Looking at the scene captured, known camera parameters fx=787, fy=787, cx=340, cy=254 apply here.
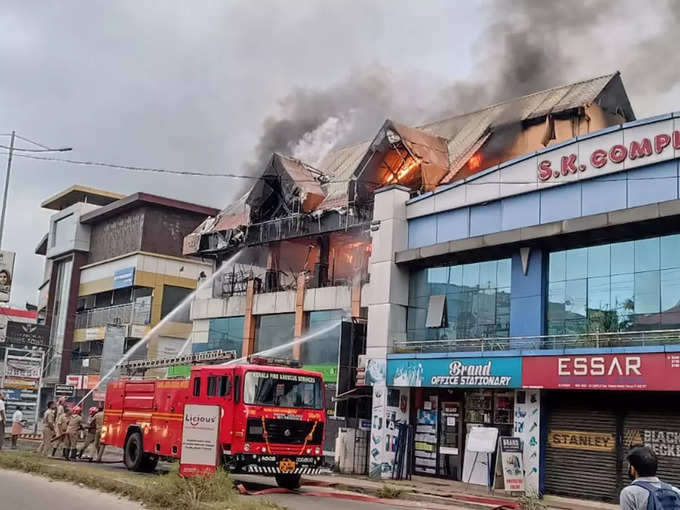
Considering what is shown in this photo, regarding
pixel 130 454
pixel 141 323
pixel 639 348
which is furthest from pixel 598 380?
pixel 141 323

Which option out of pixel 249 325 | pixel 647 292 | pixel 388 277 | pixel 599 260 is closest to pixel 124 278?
pixel 249 325

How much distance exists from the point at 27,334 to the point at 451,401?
3650 centimetres

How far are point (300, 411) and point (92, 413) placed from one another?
35.0 feet

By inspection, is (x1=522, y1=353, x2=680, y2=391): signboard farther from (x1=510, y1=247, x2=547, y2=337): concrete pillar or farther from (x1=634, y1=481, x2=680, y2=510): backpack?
(x1=634, y1=481, x2=680, y2=510): backpack

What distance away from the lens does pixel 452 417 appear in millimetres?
23781

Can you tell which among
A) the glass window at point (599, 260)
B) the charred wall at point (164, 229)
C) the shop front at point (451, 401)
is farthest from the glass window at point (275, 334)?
the charred wall at point (164, 229)

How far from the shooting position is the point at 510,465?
2012 centimetres

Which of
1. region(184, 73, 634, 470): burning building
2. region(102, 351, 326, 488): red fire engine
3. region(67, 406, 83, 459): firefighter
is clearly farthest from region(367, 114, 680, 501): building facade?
region(67, 406, 83, 459): firefighter

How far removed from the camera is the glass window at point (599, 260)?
20414mm

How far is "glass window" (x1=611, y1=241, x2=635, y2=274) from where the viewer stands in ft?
65.1

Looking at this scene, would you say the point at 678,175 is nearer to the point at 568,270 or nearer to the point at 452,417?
the point at 568,270

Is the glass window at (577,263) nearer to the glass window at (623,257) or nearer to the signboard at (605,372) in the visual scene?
the glass window at (623,257)

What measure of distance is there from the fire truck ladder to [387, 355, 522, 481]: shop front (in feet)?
19.3

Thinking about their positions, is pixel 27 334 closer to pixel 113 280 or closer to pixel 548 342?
pixel 113 280
